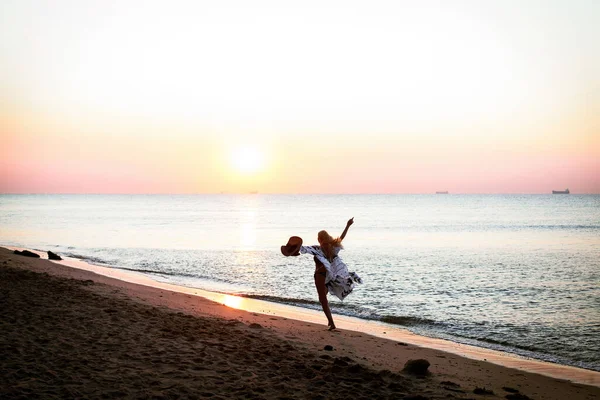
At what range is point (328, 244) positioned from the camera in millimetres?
10820

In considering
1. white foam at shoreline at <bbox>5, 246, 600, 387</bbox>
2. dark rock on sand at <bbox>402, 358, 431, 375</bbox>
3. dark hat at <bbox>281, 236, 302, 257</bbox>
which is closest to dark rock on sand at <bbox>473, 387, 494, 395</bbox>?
dark rock on sand at <bbox>402, 358, 431, 375</bbox>

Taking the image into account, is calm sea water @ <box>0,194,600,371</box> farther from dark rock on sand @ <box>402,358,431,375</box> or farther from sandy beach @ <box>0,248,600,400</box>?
dark rock on sand @ <box>402,358,431,375</box>

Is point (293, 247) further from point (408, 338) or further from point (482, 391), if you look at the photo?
point (482, 391)

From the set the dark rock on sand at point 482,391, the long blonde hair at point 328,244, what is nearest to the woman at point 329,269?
the long blonde hair at point 328,244

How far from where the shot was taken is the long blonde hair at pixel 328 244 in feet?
35.3

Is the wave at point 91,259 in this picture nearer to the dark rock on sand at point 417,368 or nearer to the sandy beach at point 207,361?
the sandy beach at point 207,361

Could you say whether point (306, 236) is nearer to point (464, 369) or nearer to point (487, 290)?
point (487, 290)

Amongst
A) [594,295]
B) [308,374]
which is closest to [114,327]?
[308,374]

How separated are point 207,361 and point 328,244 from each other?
414 centimetres

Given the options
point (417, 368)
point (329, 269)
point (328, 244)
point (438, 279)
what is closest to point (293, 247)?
point (328, 244)

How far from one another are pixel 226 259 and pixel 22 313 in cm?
1836

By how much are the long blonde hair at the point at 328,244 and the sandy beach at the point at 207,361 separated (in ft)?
5.42

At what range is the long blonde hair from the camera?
10.8 m

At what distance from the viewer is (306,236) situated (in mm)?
47875
